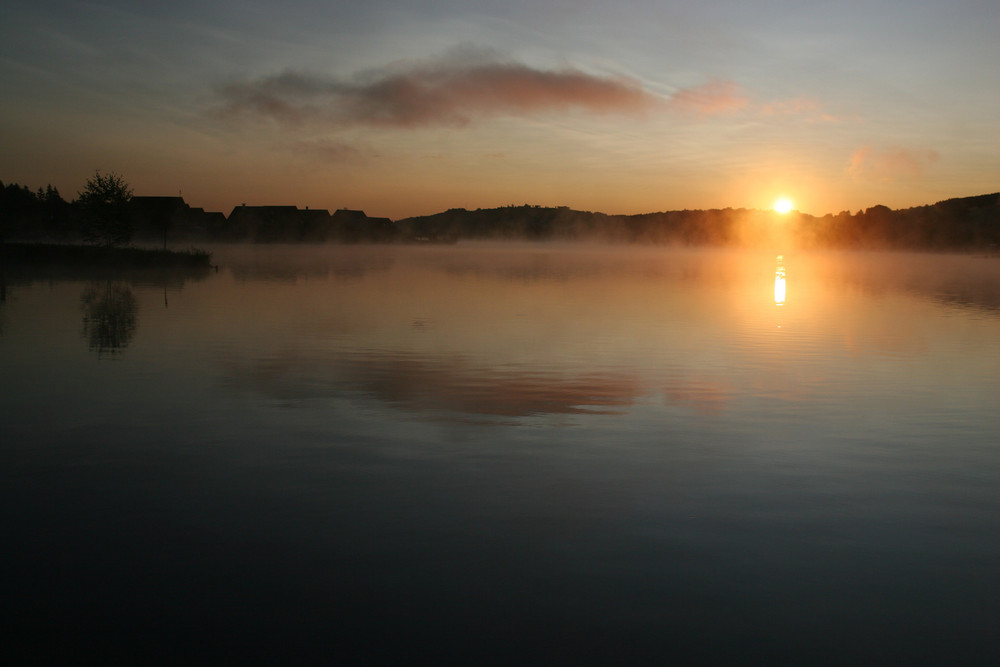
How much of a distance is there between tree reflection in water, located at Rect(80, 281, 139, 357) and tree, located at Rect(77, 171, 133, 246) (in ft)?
110

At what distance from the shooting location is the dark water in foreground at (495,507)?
836 cm

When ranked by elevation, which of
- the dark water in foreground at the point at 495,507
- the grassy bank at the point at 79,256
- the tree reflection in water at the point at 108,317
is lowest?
the dark water in foreground at the point at 495,507

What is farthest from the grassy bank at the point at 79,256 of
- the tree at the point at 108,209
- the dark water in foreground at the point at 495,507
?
the dark water in foreground at the point at 495,507

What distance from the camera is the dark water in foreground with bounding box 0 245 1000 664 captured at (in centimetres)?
836

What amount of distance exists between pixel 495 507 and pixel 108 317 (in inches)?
1381

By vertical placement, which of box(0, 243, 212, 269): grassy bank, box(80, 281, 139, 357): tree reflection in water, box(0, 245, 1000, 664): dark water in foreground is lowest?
box(0, 245, 1000, 664): dark water in foreground

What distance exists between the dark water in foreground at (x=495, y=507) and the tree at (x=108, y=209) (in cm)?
7073

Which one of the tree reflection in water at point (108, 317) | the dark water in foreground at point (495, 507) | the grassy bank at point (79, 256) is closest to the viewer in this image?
the dark water in foreground at point (495, 507)

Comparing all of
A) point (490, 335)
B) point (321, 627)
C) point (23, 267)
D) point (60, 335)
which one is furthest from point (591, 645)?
point (23, 267)

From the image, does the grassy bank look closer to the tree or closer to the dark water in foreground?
the tree

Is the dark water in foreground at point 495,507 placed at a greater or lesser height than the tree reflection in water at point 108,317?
lesser

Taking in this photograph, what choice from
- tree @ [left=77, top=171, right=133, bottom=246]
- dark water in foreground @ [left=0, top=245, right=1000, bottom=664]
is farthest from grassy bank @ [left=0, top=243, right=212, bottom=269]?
dark water in foreground @ [left=0, top=245, right=1000, bottom=664]

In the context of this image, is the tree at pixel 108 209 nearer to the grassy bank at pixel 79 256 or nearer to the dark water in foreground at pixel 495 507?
the grassy bank at pixel 79 256

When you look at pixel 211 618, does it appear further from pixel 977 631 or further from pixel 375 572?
pixel 977 631
